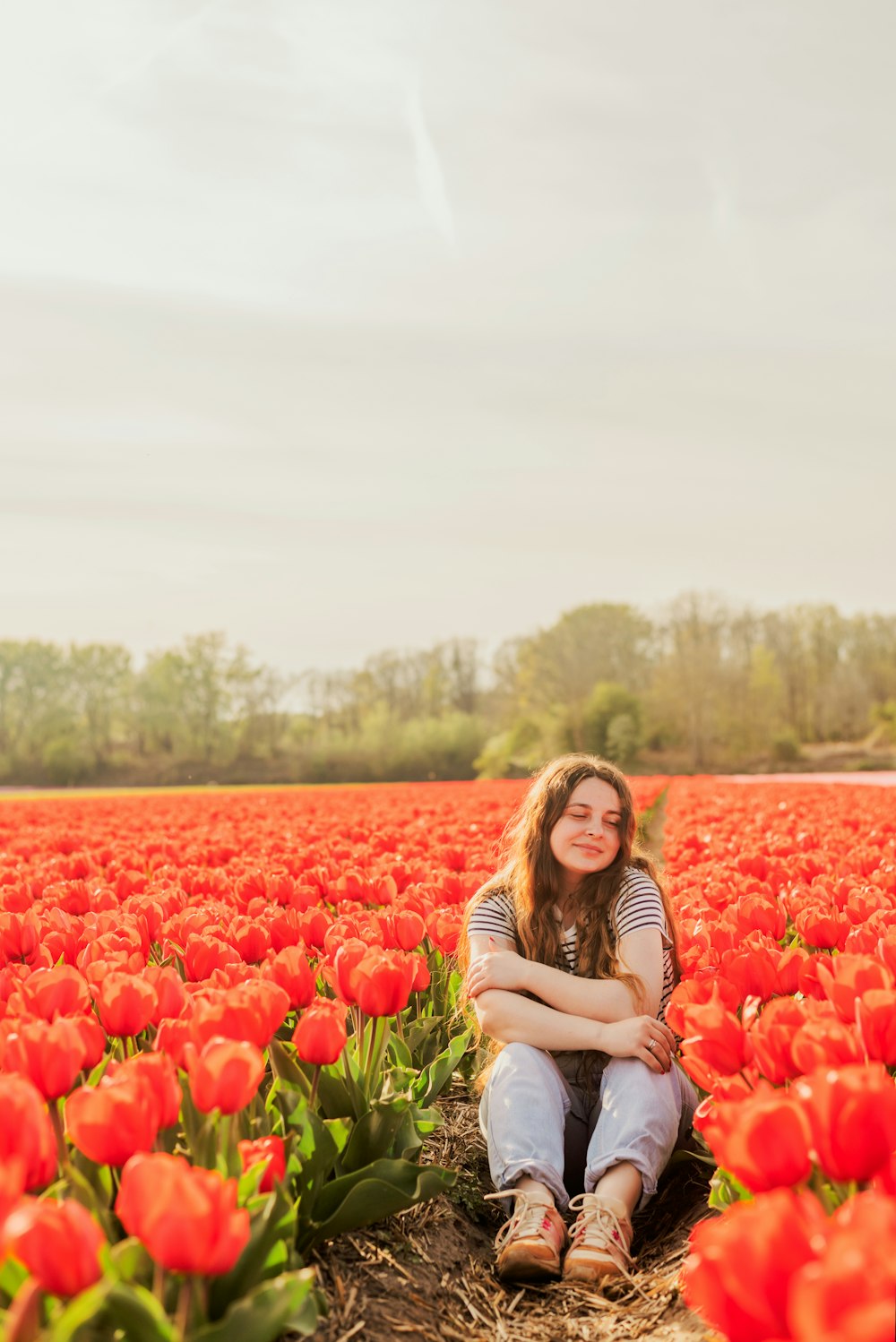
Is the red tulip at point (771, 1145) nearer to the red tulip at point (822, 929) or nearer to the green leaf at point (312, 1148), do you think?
the green leaf at point (312, 1148)

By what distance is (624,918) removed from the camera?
3.61m

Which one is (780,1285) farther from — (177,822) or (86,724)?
(86,724)

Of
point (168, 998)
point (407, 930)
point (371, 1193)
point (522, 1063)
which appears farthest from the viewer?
point (407, 930)

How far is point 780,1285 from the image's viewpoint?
129 cm

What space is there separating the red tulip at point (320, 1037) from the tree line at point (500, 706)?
42.0m

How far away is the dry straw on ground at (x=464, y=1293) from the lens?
2.36 metres

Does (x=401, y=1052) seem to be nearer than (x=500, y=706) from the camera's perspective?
Yes

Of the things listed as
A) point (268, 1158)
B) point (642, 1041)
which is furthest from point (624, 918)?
point (268, 1158)

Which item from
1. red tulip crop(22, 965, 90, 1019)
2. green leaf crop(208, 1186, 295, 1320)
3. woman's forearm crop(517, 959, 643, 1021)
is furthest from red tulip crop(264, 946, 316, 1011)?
green leaf crop(208, 1186, 295, 1320)

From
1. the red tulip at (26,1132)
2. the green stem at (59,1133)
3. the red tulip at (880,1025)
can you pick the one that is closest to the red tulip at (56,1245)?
the red tulip at (26,1132)

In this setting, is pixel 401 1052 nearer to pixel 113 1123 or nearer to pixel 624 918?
pixel 624 918

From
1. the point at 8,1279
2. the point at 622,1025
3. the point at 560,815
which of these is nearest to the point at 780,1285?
the point at 8,1279

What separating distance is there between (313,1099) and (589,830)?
1569 millimetres

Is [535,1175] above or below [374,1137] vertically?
below
